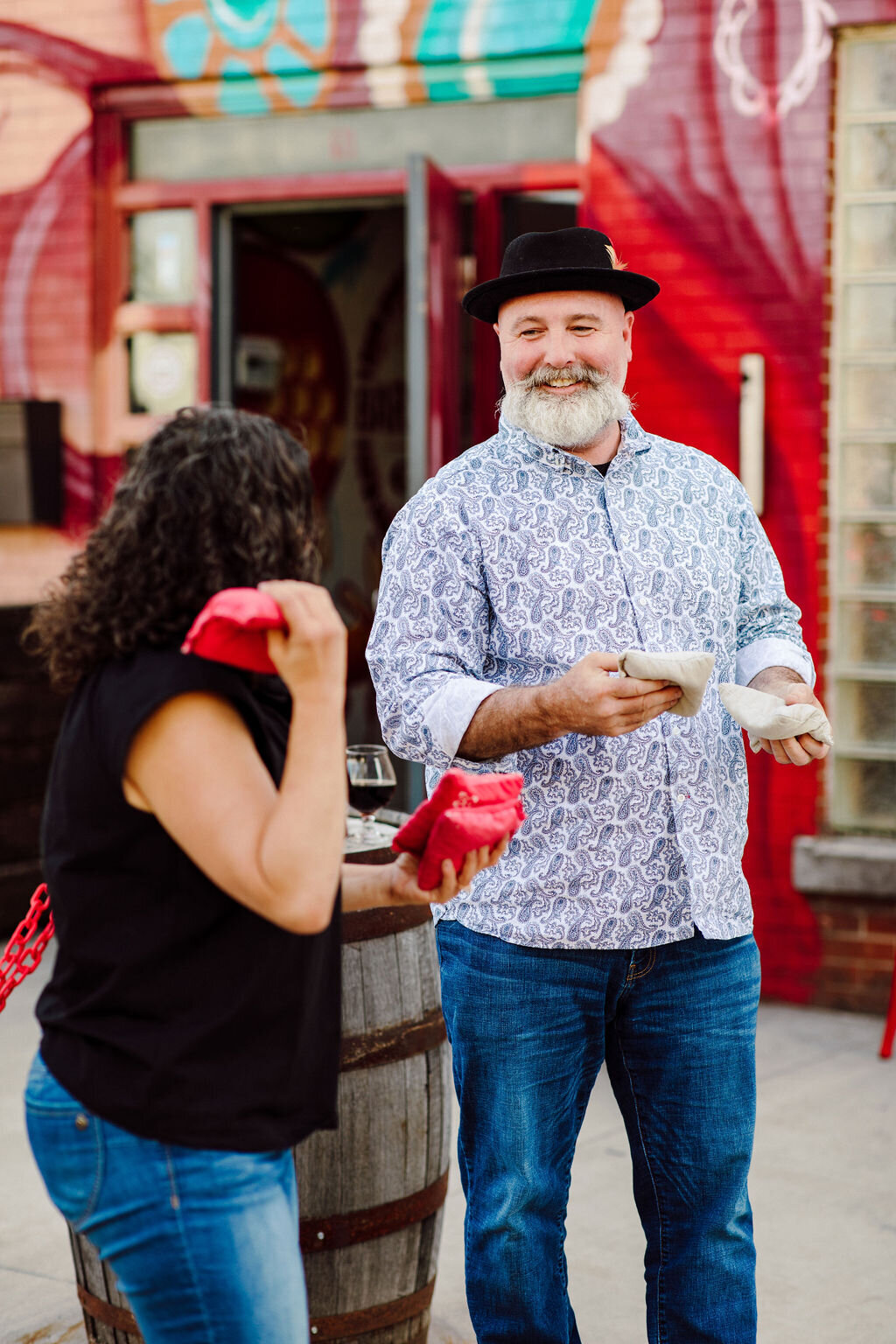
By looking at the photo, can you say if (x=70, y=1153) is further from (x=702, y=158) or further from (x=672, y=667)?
(x=702, y=158)

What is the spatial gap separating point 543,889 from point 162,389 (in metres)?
4.62

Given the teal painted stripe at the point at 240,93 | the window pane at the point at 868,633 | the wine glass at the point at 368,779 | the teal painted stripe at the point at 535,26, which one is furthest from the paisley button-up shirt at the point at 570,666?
the teal painted stripe at the point at 240,93

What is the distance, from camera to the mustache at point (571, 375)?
255 cm

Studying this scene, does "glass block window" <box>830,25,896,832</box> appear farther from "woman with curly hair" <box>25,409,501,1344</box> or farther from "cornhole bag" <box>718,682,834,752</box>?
"woman with curly hair" <box>25,409,501,1344</box>

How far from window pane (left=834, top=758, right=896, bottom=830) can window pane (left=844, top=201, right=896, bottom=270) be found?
1782 mm

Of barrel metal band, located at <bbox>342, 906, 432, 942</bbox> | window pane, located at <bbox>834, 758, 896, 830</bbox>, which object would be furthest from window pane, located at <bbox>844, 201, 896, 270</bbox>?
barrel metal band, located at <bbox>342, 906, 432, 942</bbox>

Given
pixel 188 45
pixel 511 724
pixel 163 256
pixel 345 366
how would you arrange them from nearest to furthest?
pixel 511 724
pixel 188 45
pixel 163 256
pixel 345 366

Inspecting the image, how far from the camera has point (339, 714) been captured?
5.60 feet

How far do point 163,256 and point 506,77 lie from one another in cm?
172

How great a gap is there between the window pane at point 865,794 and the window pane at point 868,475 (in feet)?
3.07

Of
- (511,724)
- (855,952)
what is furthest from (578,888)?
(855,952)

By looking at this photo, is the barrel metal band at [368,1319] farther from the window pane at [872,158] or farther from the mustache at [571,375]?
the window pane at [872,158]

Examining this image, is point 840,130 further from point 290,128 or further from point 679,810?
point 679,810

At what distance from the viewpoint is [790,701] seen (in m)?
2.43
